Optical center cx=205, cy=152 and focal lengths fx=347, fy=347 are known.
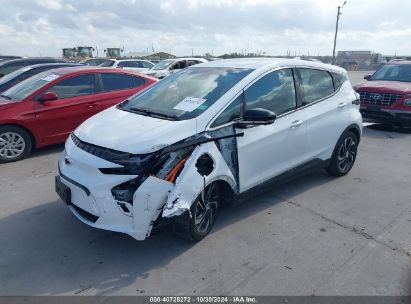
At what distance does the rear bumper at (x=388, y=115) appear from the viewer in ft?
27.0

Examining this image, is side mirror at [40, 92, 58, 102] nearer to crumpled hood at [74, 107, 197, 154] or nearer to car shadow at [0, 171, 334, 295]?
car shadow at [0, 171, 334, 295]

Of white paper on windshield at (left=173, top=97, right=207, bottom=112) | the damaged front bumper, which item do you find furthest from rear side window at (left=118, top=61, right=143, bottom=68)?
the damaged front bumper

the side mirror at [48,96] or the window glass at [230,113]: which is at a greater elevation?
the window glass at [230,113]

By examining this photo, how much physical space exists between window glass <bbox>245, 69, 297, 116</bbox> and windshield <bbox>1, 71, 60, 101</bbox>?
4.18m

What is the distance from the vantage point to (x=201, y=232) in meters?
3.43

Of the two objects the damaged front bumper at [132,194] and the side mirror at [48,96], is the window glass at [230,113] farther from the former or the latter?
the side mirror at [48,96]

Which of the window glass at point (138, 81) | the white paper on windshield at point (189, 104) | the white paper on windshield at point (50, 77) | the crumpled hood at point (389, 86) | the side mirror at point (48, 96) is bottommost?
the crumpled hood at point (389, 86)

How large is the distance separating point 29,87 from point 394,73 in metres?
9.22

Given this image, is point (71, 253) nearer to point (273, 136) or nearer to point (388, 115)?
point (273, 136)

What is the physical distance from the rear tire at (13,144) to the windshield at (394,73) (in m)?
9.12

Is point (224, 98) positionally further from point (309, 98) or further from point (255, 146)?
point (309, 98)

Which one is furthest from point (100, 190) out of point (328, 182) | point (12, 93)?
point (12, 93)

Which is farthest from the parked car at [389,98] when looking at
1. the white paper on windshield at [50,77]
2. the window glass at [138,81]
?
the white paper on windshield at [50,77]

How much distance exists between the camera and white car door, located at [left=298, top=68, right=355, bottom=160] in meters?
4.38
